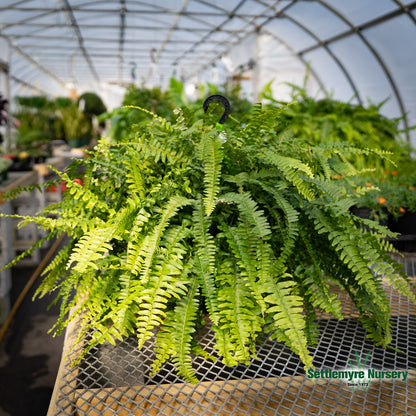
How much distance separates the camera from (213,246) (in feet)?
2.43

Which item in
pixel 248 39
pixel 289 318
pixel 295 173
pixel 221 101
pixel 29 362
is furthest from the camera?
pixel 248 39

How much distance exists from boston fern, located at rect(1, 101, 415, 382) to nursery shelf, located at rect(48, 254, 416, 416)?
0.04m

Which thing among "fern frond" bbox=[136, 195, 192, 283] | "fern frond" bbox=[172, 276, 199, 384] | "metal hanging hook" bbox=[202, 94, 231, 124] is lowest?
"fern frond" bbox=[172, 276, 199, 384]

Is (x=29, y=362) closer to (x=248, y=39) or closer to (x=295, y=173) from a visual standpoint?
(x=295, y=173)

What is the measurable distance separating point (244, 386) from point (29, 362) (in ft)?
5.23

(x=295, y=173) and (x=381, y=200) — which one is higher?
(x=295, y=173)

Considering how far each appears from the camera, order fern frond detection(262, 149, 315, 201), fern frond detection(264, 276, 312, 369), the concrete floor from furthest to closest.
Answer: the concrete floor, fern frond detection(262, 149, 315, 201), fern frond detection(264, 276, 312, 369)

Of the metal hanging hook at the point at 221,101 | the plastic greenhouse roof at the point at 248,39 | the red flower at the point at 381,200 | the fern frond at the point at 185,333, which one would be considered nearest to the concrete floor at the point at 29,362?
the fern frond at the point at 185,333

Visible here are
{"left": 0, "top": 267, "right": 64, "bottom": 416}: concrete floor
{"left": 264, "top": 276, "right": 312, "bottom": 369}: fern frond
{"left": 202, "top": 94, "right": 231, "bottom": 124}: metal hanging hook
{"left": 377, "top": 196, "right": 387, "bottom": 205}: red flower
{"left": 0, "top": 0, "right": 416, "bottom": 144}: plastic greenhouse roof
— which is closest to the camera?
{"left": 264, "top": 276, "right": 312, "bottom": 369}: fern frond

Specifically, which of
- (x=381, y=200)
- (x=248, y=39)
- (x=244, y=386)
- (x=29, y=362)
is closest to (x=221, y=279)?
(x=244, y=386)

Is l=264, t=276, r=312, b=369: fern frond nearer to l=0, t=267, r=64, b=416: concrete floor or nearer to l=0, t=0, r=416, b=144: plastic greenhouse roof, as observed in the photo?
l=0, t=267, r=64, b=416: concrete floor

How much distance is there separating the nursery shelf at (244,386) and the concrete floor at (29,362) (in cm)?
100

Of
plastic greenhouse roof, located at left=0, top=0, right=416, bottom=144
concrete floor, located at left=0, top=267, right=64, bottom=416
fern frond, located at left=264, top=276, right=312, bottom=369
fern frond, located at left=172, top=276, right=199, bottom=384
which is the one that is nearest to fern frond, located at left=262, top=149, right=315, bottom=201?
fern frond, located at left=264, top=276, right=312, bottom=369

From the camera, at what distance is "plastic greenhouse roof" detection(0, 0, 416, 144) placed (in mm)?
4879
